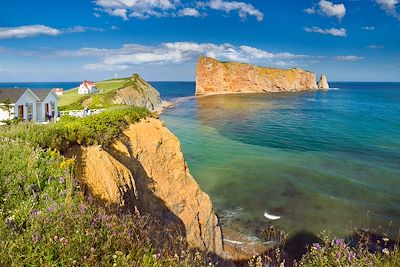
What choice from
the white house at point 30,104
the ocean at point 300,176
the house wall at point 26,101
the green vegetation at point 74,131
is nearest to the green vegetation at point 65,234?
the green vegetation at point 74,131

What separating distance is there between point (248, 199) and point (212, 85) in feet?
481

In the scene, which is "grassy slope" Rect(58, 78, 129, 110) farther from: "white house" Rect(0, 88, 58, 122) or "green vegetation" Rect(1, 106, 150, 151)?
"green vegetation" Rect(1, 106, 150, 151)

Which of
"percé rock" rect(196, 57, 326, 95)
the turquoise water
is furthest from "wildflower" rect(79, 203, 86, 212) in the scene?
"percé rock" rect(196, 57, 326, 95)

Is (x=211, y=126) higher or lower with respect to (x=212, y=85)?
lower

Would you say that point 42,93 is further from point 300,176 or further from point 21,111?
point 300,176

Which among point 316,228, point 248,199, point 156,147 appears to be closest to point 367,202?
point 316,228

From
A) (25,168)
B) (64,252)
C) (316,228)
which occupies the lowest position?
(316,228)

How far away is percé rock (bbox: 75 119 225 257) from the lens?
45.3ft

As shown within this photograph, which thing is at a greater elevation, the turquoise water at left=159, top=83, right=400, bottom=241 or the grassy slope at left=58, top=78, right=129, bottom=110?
the grassy slope at left=58, top=78, right=129, bottom=110

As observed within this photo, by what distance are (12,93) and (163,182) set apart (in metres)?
19.8

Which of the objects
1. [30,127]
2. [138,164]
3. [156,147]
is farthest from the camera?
[156,147]

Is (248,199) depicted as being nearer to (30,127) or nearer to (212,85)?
(30,127)

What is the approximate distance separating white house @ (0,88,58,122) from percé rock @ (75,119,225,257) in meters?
14.1

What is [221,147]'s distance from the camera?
41.5 metres
